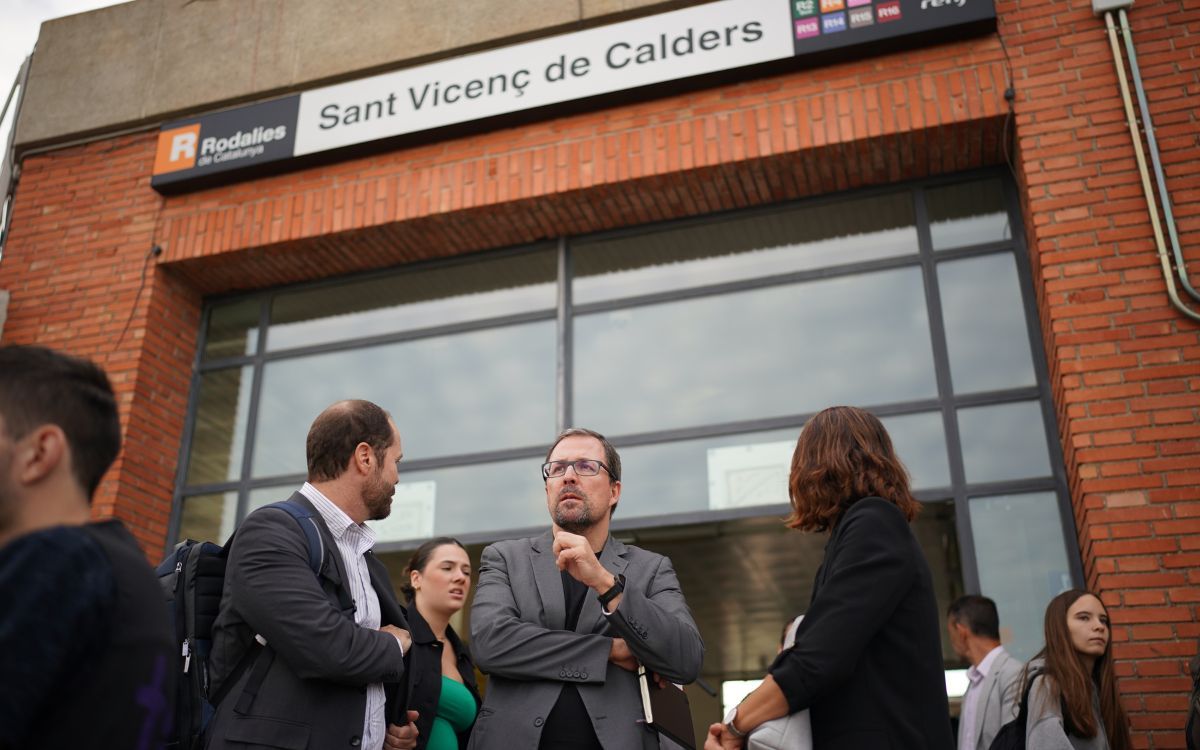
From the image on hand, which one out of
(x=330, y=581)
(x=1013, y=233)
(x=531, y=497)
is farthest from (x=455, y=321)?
(x=330, y=581)

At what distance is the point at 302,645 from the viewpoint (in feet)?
8.55

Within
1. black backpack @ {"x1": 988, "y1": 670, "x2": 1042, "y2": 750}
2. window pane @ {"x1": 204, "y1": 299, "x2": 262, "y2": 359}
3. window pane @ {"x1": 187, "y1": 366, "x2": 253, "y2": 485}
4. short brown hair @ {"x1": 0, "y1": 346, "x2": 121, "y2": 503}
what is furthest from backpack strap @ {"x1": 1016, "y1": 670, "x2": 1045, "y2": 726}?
window pane @ {"x1": 204, "y1": 299, "x2": 262, "y2": 359}

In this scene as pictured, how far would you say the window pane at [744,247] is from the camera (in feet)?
22.6

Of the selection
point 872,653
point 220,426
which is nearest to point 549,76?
point 220,426

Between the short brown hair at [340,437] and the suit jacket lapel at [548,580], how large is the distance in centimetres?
62

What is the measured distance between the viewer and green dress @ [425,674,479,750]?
12.2 ft

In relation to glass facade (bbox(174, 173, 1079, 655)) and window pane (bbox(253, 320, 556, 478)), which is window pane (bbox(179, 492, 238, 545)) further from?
window pane (bbox(253, 320, 556, 478))

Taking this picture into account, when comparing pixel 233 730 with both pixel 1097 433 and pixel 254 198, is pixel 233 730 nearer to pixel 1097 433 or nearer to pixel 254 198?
pixel 1097 433

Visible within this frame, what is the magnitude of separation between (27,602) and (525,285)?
628 centimetres

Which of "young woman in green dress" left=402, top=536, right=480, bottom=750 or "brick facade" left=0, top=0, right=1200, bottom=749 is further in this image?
"brick facade" left=0, top=0, right=1200, bottom=749

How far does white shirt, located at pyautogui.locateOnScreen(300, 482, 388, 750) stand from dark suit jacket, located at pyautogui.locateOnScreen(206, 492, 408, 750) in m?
0.11

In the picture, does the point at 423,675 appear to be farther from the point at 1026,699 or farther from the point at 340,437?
the point at 1026,699

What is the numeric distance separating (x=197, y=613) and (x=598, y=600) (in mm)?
1186

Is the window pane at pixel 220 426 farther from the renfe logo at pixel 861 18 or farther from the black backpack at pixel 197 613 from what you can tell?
the renfe logo at pixel 861 18
